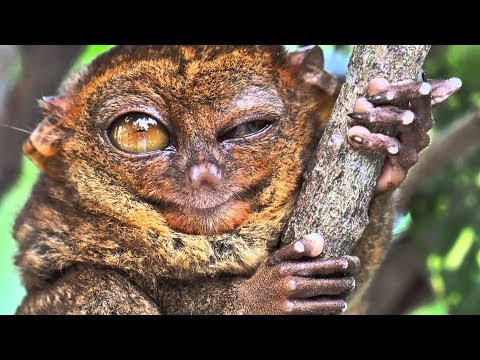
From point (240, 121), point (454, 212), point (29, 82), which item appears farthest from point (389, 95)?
point (29, 82)

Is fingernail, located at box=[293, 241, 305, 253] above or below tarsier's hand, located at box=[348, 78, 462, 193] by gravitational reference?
below

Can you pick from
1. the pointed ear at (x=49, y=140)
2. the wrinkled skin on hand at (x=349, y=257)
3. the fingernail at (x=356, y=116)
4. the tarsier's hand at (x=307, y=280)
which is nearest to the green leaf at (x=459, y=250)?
the wrinkled skin on hand at (x=349, y=257)

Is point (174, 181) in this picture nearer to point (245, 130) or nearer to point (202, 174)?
point (202, 174)

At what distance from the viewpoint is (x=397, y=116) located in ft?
9.05

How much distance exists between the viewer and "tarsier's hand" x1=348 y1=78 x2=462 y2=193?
8.89 feet

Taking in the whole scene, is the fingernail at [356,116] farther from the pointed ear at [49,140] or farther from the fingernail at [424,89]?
the pointed ear at [49,140]

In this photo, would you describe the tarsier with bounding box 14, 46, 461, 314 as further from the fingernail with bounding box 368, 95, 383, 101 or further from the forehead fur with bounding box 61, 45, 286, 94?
the fingernail with bounding box 368, 95, 383, 101

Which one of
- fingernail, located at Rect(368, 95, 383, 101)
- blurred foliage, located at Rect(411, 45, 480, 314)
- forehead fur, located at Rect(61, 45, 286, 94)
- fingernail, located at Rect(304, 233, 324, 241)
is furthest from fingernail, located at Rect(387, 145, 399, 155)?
blurred foliage, located at Rect(411, 45, 480, 314)

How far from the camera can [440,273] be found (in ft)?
14.1

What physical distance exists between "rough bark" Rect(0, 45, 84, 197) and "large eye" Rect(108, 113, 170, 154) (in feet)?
6.24

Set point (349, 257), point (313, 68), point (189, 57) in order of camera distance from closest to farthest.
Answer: point (349, 257)
point (189, 57)
point (313, 68)

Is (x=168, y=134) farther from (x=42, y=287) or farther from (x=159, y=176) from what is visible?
A: (x=42, y=287)

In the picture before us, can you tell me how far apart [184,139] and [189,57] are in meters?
0.39

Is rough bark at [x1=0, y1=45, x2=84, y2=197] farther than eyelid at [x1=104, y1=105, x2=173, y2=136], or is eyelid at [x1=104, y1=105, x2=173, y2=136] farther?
rough bark at [x1=0, y1=45, x2=84, y2=197]
